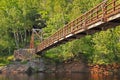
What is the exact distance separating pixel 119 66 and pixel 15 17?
2690 centimetres

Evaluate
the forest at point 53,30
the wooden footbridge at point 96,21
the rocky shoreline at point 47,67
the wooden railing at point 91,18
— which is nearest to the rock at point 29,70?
the rocky shoreline at point 47,67

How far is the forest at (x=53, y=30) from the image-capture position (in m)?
51.5

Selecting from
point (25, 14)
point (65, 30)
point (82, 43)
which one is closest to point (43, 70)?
point (82, 43)

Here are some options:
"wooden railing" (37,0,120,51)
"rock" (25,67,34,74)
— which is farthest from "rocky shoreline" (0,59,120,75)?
"wooden railing" (37,0,120,51)

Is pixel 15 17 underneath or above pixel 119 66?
above

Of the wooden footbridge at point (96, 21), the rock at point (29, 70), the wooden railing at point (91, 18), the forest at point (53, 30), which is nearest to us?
the wooden footbridge at point (96, 21)

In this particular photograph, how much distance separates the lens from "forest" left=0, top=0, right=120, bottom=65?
51.5 meters

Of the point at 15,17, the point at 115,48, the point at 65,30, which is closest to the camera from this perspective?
the point at 65,30

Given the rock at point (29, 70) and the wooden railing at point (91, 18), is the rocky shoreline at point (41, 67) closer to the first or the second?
the rock at point (29, 70)

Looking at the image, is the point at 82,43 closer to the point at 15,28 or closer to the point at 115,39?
the point at 115,39

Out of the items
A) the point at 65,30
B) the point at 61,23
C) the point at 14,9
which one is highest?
the point at 14,9

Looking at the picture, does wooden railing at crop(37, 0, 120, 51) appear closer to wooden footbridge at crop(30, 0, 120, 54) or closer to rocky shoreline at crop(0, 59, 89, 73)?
wooden footbridge at crop(30, 0, 120, 54)

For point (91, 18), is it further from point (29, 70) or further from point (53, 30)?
point (53, 30)

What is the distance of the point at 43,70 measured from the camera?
191 feet
